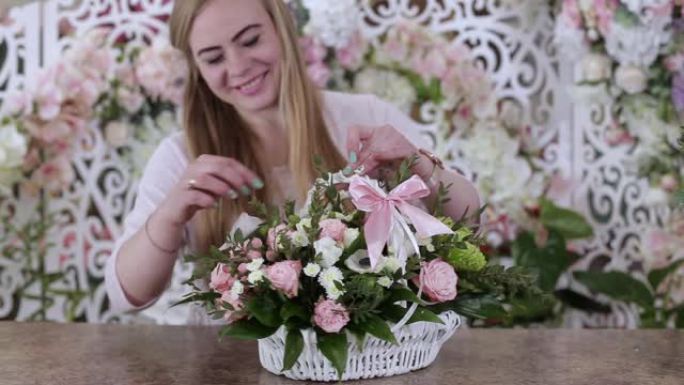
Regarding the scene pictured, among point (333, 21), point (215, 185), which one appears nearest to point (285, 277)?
point (215, 185)

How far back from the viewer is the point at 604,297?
296 centimetres

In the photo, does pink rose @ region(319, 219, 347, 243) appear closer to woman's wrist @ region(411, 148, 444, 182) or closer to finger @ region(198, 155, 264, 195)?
woman's wrist @ region(411, 148, 444, 182)

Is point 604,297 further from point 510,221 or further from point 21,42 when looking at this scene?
point 21,42

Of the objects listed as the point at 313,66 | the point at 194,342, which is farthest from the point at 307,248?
the point at 313,66

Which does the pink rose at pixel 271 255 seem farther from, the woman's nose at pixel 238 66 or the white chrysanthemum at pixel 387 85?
the white chrysanthemum at pixel 387 85

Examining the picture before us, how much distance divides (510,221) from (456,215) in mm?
755

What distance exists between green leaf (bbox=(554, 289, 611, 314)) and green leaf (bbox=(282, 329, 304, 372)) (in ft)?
5.43

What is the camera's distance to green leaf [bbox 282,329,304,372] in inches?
57.8

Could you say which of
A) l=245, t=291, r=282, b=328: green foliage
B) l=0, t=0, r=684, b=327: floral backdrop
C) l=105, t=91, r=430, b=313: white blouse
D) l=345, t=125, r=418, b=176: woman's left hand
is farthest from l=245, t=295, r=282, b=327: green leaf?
l=0, t=0, r=684, b=327: floral backdrop

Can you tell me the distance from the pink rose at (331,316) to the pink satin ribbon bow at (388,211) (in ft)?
0.39

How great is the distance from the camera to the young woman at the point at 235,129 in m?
2.38

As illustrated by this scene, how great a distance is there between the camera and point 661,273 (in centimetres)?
286

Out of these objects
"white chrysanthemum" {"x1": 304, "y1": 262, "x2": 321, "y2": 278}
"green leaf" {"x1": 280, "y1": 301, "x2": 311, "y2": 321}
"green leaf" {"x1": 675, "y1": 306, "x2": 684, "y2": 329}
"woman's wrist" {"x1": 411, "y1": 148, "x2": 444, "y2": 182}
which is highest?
"woman's wrist" {"x1": 411, "y1": 148, "x2": 444, "y2": 182}

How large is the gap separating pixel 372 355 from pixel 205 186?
838 mm
